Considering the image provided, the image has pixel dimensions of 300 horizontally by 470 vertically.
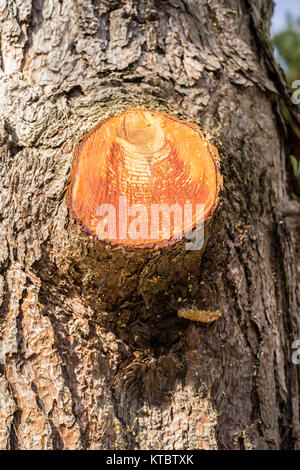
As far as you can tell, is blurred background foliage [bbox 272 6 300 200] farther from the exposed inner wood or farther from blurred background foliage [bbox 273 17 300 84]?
the exposed inner wood

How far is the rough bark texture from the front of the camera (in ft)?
4.21

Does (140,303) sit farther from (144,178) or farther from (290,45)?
(290,45)

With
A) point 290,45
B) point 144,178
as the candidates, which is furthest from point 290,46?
point 144,178

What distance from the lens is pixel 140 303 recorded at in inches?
53.8

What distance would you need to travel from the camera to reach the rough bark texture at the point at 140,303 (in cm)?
128

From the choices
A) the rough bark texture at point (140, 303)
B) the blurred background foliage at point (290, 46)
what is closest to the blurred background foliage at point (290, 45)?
the blurred background foliage at point (290, 46)

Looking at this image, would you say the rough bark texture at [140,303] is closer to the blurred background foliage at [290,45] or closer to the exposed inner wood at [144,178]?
the exposed inner wood at [144,178]

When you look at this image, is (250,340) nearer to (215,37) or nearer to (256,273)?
(256,273)

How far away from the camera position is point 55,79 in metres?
1.47

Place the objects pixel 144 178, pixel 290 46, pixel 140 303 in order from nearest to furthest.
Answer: pixel 144 178 < pixel 140 303 < pixel 290 46

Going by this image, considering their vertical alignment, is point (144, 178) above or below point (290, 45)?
below

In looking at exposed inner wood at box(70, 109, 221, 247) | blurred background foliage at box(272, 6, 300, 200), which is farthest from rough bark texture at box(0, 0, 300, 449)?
blurred background foliage at box(272, 6, 300, 200)

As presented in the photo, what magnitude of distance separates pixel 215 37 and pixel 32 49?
1.98 ft
